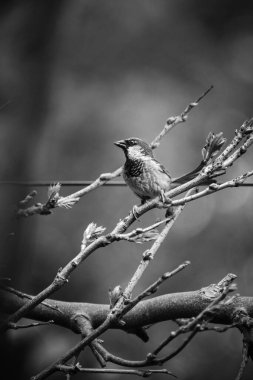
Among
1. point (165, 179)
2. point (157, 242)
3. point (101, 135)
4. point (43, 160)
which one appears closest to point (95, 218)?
point (43, 160)

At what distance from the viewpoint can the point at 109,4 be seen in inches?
294

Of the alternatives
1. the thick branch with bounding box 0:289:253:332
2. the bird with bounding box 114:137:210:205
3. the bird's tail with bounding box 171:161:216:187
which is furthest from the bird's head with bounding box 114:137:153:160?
the thick branch with bounding box 0:289:253:332

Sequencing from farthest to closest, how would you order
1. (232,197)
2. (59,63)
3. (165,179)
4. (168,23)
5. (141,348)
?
(168,23) < (59,63) < (232,197) < (141,348) < (165,179)

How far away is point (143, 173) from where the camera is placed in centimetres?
275

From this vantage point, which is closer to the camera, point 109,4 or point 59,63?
point 59,63

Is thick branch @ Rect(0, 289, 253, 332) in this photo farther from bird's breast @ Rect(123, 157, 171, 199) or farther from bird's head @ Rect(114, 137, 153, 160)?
bird's head @ Rect(114, 137, 153, 160)

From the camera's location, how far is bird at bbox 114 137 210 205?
269 cm

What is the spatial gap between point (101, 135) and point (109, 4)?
8.91ft

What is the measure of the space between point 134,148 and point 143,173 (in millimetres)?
235

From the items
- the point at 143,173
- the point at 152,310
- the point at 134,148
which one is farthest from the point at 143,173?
the point at 152,310

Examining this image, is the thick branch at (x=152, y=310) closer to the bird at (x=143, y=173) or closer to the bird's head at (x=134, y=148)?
the bird at (x=143, y=173)

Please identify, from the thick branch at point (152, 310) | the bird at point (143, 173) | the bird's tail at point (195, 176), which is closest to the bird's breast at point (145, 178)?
the bird at point (143, 173)

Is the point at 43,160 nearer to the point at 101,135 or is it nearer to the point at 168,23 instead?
the point at 101,135

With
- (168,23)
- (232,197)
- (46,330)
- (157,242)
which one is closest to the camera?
(157,242)
